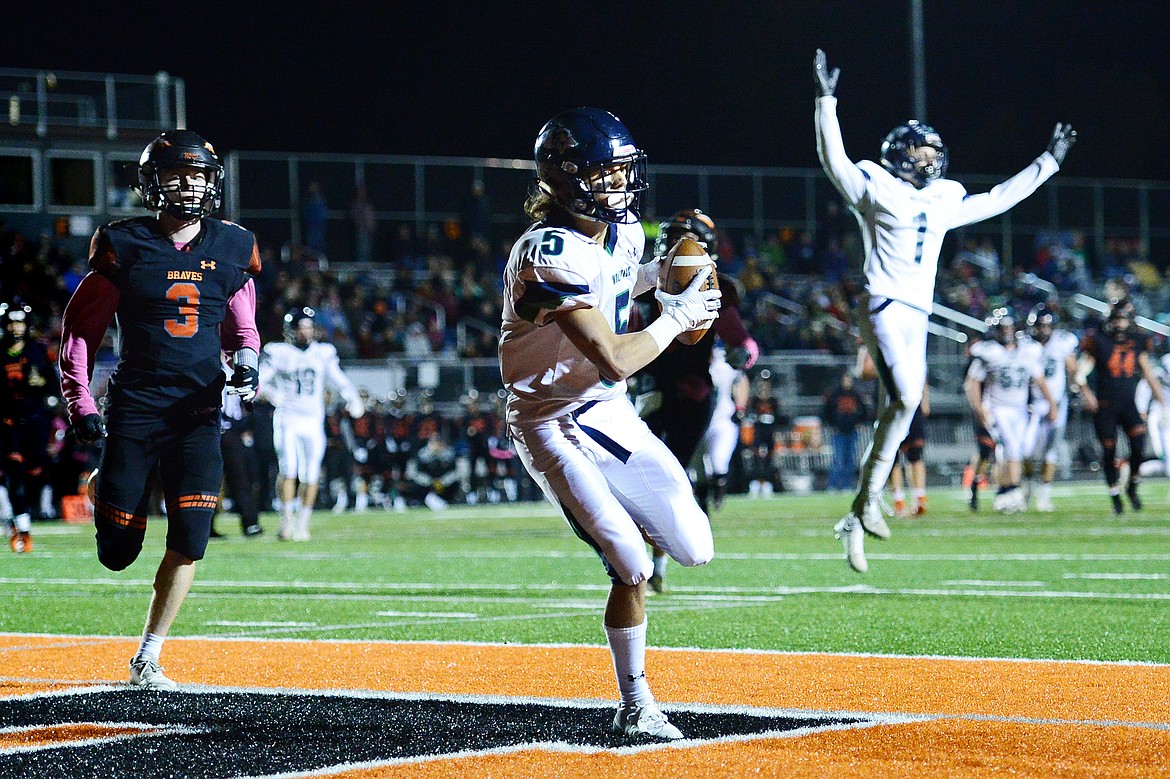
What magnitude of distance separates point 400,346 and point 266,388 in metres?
9.89

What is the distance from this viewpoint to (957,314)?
29641mm

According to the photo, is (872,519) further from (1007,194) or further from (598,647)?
(598,647)

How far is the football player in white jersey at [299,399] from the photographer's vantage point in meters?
15.5

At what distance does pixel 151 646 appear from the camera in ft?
19.6

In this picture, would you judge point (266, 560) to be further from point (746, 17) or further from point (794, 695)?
point (746, 17)

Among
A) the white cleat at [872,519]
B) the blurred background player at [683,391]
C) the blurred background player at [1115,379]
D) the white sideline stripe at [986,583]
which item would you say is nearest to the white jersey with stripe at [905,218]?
the blurred background player at [683,391]

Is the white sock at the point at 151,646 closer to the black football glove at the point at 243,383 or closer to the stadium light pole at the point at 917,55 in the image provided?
the black football glove at the point at 243,383

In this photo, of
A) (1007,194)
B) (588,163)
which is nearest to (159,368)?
(588,163)

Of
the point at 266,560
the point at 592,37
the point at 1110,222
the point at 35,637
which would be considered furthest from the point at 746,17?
the point at 35,637

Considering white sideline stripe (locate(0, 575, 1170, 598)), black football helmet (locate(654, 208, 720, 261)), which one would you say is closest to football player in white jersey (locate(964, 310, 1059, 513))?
white sideline stripe (locate(0, 575, 1170, 598))

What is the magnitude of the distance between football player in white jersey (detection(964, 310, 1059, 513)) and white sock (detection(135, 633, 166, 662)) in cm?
1319

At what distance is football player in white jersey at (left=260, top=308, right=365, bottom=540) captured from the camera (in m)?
15.5

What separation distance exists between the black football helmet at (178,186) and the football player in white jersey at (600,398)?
1827mm

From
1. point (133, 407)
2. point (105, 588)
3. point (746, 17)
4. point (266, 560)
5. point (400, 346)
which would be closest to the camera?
point (133, 407)
